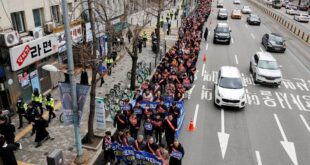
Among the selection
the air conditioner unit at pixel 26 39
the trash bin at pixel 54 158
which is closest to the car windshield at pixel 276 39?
the air conditioner unit at pixel 26 39

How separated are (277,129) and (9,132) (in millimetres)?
12364

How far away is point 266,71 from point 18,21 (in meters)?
15.9

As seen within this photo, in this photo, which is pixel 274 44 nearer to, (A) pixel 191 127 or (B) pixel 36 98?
(A) pixel 191 127

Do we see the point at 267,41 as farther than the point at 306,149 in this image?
Yes

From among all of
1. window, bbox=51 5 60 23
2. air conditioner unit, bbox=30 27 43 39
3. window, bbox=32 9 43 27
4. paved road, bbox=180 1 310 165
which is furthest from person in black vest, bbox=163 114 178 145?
window, bbox=51 5 60 23

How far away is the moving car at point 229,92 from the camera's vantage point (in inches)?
656

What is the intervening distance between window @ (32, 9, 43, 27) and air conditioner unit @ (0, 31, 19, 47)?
11.0 ft

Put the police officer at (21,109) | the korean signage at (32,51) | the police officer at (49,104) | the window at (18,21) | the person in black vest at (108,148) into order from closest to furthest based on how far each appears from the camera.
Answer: the person in black vest at (108,148) < the police officer at (21,109) < the police officer at (49,104) < the korean signage at (32,51) < the window at (18,21)

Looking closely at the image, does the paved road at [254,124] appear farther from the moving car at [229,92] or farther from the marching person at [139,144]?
the marching person at [139,144]

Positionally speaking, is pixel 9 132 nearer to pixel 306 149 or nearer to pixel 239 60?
pixel 306 149

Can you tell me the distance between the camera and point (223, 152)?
13.0 meters

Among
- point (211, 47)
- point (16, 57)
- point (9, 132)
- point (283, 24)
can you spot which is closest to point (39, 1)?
point (16, 57)

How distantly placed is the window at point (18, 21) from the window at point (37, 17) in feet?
3.28

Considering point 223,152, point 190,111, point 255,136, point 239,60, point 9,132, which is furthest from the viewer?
point 239,60
